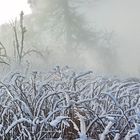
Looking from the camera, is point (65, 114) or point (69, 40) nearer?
point (65, 114)

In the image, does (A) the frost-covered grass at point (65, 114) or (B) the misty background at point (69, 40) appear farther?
(B) the misty background at point (69, 40)

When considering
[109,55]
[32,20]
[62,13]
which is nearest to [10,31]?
[32,20]

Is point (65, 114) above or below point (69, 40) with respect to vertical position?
below

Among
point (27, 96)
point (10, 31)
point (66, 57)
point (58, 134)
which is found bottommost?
point (58, 134)

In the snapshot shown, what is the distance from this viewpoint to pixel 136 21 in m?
52.6

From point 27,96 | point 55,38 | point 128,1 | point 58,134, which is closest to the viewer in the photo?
point 58,134

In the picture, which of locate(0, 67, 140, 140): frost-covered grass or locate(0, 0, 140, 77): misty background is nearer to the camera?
locate(0, 67, 140, 140): frost-covered grass

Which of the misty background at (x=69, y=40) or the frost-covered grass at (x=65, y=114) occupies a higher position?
the misty background at (x=69, y=40)

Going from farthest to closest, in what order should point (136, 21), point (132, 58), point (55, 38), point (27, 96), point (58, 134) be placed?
point (136, 21)
point (132, 58)
point (55, 38)
point (27, 96)
point (58, 134)

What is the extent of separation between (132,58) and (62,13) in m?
9.22

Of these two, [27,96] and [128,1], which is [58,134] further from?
[128,1]

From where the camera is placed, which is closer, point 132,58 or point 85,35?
point 85,35

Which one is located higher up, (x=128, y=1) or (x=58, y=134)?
(x=128, y=1)

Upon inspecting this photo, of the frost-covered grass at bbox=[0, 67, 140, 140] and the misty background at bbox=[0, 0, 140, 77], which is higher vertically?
the misty background at bbox=[0, 0, 140, 77]
